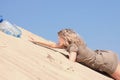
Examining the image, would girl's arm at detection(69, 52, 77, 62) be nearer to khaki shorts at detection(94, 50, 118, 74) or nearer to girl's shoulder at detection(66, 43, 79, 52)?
girl's shoulder at detection(66, 43, 79, 52)

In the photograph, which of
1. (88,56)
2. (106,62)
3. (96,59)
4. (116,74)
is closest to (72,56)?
(88,56)

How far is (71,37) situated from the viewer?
24.1 feet

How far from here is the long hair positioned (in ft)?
23.9

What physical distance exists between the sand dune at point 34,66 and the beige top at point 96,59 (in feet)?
0.61

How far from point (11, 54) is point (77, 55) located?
1.84m

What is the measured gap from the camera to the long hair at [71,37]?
7.30 meters

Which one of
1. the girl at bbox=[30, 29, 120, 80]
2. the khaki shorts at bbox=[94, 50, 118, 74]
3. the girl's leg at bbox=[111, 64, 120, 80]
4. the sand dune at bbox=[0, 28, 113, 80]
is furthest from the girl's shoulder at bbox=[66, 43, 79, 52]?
the girl's leg at bbox=[111, 64, 120, 80]

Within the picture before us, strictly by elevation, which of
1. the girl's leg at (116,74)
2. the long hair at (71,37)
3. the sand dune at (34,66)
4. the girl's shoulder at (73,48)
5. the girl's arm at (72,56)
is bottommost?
the sand dune at (34,66)

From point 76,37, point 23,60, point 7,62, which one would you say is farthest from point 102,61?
point 7,62

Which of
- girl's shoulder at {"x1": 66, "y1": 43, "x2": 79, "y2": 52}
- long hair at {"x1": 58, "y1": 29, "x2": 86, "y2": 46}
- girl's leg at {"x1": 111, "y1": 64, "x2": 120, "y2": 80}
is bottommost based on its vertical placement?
girl's leg at {"x1": 111, "y1": 64, "x2": 120, "y2": 80}

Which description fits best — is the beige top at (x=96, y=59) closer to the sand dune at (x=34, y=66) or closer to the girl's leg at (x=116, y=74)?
the girl's leg at (x=116, y=74)

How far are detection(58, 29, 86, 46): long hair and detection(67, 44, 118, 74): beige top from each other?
0.27 ft

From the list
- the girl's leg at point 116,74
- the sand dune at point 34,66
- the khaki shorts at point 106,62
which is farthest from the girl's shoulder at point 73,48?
the girl's leg at point 116,74

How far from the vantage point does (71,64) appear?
6871 mm
